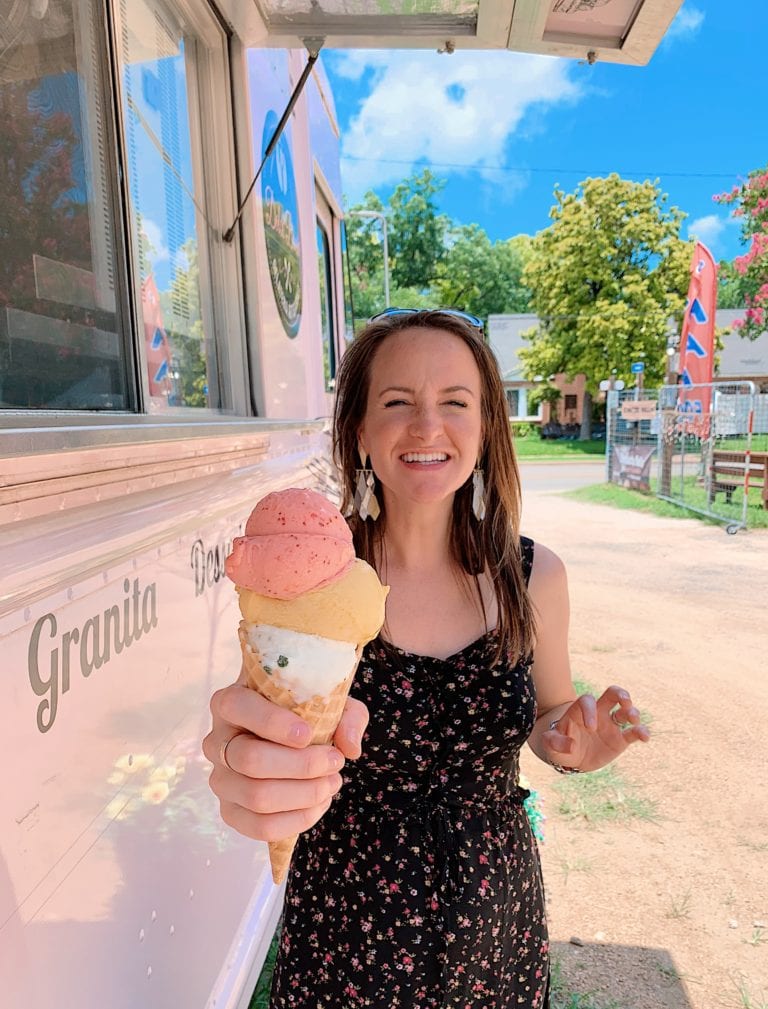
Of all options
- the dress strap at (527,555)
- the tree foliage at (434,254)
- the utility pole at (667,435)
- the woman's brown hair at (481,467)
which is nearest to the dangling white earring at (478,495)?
the woman's brown hair at (481,467)

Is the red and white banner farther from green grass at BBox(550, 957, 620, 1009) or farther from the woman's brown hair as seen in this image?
the woman's brown hair

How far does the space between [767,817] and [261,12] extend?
13.7ft

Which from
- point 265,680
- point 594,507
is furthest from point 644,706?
point 594,507

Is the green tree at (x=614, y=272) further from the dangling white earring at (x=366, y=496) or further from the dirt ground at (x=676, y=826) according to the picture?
the dangling white earring at (x=366, y=496)

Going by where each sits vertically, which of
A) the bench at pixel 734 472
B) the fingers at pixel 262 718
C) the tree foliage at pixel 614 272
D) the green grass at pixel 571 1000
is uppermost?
the tree foliage at pixel 614 272

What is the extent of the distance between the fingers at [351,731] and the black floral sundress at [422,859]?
1.48 ft

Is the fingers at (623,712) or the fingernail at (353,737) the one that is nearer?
the fingernail at (353,737)

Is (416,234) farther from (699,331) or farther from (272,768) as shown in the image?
(272,768)

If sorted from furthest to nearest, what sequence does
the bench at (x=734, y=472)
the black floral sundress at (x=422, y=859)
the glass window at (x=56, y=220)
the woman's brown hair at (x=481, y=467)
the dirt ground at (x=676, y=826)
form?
the bench at (x=734, y=472), the dirt ground at (x=676, y=826), the woman's brown hair at (x=481, y=467), the black floral sundress at (x=422, y=859), the glass window at (x=56, y=220)

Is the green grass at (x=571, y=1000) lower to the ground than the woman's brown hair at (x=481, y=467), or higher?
lower

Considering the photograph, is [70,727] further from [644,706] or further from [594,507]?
[594,507]

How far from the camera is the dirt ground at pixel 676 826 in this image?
2664 mm

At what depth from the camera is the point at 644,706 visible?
15.3ft

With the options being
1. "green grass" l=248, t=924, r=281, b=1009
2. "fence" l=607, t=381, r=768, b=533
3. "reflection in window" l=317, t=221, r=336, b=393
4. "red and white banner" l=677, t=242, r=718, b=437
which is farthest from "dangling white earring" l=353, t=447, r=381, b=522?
"red and white banner" l=677, t=242, r=718, b=437
